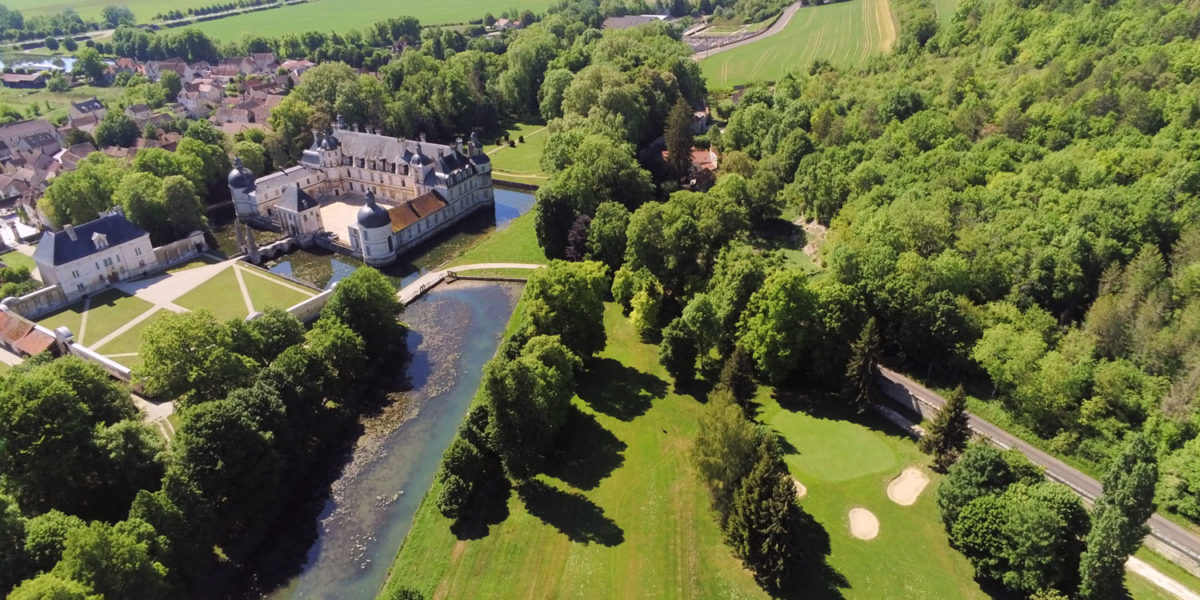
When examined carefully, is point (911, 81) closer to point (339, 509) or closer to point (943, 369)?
point (943, 369)

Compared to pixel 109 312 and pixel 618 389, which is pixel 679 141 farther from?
pixel 109 312

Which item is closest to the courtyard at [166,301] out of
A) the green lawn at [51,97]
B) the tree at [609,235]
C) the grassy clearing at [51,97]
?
the tree at [609,235]

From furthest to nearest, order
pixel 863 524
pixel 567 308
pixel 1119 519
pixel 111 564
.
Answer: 1. pixel 567 308
2. pixel 863 524
3. pixel 111 564
4. pixel 1119 519

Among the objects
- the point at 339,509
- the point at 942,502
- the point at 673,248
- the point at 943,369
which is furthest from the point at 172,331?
the point at 943,369

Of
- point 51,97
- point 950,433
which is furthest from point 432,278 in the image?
point 51,97

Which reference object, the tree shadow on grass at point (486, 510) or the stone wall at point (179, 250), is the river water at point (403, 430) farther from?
the stone wall at point (179, 250)
